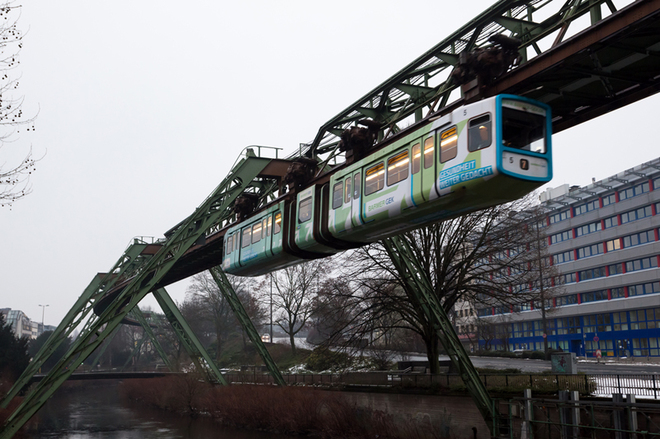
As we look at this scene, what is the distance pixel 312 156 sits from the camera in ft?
74.8

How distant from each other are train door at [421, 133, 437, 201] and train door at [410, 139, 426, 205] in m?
0.12

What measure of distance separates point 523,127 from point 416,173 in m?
2.65

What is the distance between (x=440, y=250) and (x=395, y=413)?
8.06 metres

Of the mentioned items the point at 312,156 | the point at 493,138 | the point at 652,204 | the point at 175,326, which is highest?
the point at 652,204

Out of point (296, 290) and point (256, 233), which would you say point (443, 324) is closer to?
point (256, 233)

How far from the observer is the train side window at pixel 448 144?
41.3 ft

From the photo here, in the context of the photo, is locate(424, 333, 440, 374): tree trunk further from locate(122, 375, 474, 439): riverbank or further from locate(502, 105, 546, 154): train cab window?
locate(502, 105, 546, 154): train cab window

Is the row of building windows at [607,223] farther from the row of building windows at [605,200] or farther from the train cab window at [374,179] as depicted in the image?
the train cab window at [374,179]

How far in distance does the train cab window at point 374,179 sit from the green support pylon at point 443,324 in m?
6.68

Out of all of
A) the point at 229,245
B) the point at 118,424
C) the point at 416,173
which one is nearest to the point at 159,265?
the point at 229,245

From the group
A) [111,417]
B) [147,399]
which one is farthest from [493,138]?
[147,399]

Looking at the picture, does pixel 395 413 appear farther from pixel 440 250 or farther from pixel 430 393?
pixel 440 250

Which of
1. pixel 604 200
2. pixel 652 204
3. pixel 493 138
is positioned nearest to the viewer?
pixel 493 138

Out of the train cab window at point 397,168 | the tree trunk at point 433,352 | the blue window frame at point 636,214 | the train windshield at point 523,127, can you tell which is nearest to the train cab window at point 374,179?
the train cab window at point 397,168
